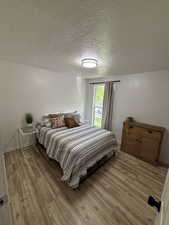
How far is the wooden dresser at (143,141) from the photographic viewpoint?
2.37 metres

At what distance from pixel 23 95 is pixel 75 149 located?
2.05m

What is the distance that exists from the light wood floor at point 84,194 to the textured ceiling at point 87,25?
2277 millimetres

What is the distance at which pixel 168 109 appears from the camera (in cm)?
243

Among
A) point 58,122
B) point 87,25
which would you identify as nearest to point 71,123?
point 58,122

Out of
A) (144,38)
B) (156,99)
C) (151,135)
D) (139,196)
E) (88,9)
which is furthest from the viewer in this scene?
(156,99)

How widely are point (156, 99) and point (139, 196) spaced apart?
2.15 m

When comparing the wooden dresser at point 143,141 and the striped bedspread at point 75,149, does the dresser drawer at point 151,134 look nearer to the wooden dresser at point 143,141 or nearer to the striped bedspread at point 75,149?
the wooden dresser at point 143,141

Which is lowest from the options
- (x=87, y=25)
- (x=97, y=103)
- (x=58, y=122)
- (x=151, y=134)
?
(x=151, y=134)

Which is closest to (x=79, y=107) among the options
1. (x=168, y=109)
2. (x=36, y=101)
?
(x=36, y=101)

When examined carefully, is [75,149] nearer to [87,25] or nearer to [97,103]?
[87,25]

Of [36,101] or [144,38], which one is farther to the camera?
[36,101]

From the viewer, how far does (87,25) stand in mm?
1055

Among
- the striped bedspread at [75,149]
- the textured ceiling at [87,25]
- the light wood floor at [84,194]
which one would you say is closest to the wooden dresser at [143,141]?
the light wood floor at [84,194]

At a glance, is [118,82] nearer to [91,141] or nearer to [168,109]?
[168,109]
